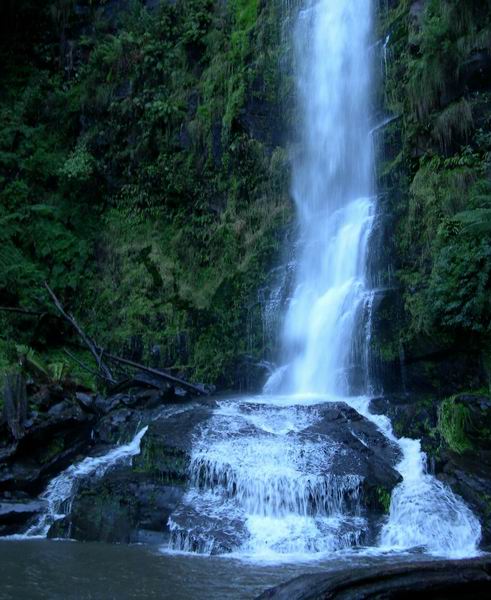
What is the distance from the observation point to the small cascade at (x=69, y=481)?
903 cm

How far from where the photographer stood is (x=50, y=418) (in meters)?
11.1

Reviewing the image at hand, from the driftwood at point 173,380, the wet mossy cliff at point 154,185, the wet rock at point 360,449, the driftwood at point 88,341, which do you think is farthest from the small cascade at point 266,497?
the driftwood at point 88,341

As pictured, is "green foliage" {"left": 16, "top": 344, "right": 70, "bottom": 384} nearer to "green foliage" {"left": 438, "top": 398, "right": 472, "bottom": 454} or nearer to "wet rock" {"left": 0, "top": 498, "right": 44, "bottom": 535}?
Result: "wet rock" {"left": 0, "top": 498, "right": 44, "bottom": 535}

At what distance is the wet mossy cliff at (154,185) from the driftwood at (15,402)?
485cm

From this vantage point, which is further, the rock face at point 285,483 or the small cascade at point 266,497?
the rock face at point 285,483

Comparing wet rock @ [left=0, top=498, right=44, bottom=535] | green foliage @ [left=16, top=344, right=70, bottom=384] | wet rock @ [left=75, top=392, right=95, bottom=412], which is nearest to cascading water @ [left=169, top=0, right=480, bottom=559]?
wet rock @ [left=0, top=498, right=44, bottom=535]

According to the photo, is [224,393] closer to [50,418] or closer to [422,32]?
[50,418]

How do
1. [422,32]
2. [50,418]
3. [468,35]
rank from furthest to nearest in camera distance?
[422,32] → [468,35] → [50,418]

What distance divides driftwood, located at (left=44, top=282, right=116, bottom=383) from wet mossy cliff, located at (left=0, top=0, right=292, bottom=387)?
1.09ft

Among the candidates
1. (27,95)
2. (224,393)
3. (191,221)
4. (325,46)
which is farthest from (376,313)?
(27,95)

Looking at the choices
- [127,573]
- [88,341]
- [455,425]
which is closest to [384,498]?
[455,425]

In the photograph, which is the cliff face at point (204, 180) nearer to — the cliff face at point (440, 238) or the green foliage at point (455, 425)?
the cliff face at point (440, 238)

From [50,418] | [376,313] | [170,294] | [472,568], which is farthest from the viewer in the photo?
[170,294]

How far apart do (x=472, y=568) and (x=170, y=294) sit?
13477 mm
